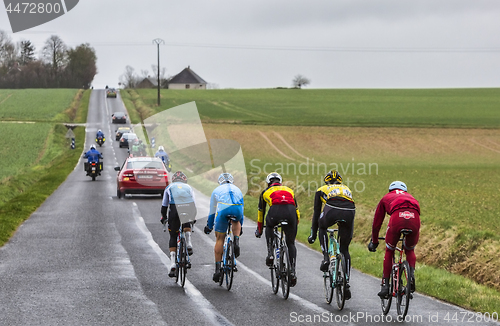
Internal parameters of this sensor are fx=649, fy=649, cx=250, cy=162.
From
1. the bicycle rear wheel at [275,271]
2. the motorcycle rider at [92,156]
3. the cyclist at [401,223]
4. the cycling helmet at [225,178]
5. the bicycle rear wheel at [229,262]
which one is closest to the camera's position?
the cyclist at [401,223]

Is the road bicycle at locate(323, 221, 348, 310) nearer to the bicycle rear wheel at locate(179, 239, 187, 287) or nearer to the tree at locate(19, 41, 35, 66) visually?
the bicycle rear wheel at locate(179, 239, 187, 287)

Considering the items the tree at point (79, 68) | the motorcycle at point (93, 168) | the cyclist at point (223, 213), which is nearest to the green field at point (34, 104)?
the tree at point (79, 68)

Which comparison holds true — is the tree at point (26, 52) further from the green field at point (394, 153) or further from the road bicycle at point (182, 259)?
the road bicycle at point (182, 259)

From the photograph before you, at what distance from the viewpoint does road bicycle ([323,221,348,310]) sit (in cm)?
868

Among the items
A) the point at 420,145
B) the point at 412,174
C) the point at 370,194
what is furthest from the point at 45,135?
the point at 370,194

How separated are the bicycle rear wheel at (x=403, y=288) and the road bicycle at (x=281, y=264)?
1716 mm

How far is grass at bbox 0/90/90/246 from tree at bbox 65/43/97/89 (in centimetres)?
6138

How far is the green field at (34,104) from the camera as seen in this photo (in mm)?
81062

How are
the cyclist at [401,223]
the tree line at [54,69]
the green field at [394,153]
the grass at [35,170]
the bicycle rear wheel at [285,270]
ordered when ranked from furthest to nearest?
the tree line at [54,69] → the grass at [35,170] → the green field at [394,153] → the bicycle rear wheel at [285,270] → the cyclist at [401,223]

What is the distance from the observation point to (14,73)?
15362 centimetres

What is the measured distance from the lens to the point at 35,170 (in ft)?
132

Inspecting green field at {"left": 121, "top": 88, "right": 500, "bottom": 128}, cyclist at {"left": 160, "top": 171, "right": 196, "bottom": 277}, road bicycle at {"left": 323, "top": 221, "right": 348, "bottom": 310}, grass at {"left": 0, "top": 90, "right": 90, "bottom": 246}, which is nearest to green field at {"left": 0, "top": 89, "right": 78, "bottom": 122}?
grass at {"left": 0, "top": 90, "right": 90, "bottom": 246}

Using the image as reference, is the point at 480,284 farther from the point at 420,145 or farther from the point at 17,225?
the point at 420,145

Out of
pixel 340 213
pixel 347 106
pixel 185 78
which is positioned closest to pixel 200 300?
pixel 340 213
